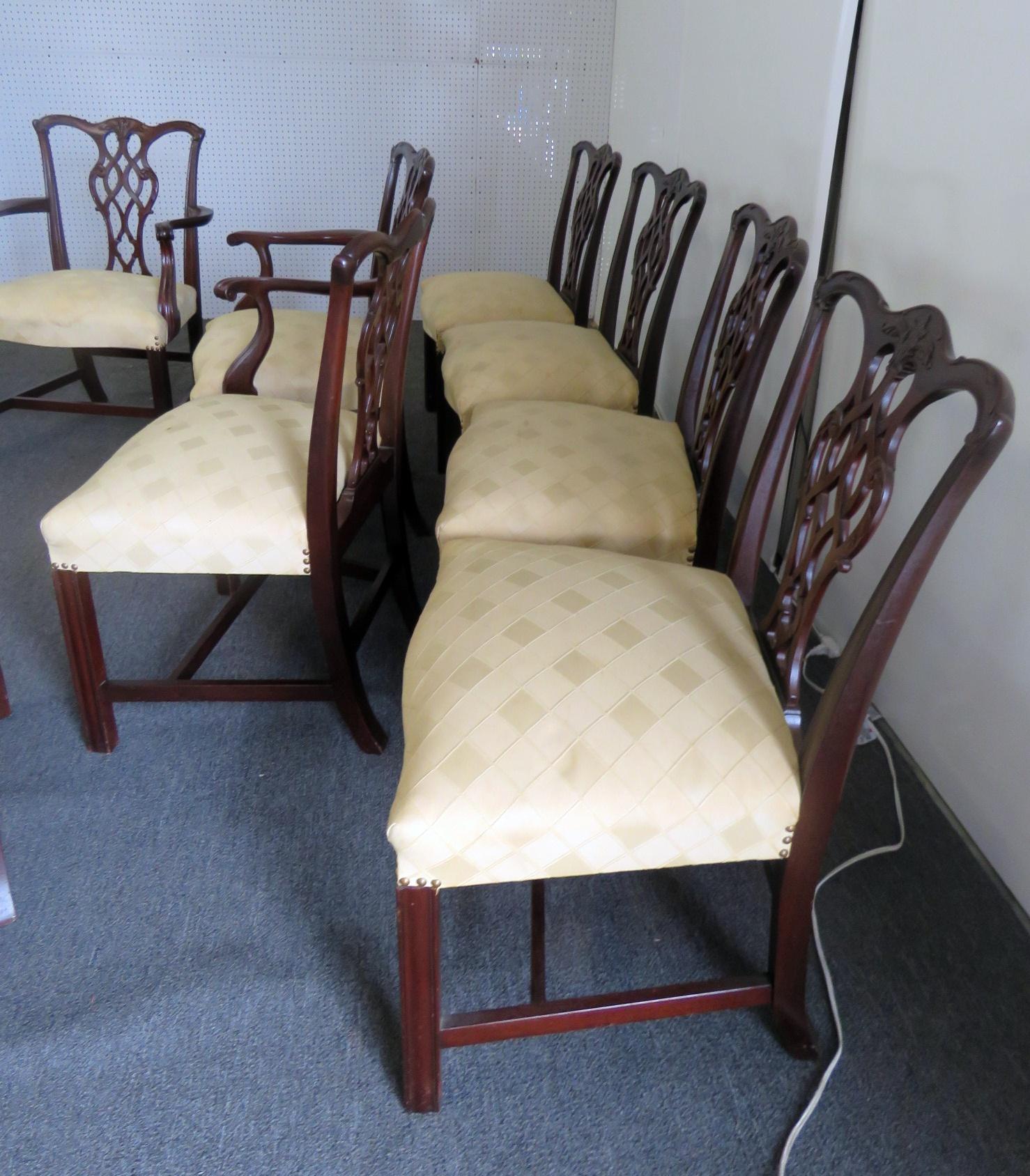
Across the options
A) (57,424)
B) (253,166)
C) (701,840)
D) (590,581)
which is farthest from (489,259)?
(701,840)


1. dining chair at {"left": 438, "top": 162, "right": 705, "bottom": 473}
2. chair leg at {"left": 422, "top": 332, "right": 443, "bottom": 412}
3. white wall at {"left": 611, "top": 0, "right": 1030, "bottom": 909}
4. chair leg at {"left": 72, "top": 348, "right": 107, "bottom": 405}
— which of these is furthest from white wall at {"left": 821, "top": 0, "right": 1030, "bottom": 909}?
chair leg at {"left": 72, "top": 348, "right": 107, "bottom": 405}

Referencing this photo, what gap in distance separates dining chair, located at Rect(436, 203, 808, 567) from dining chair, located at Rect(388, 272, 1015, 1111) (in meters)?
0.30

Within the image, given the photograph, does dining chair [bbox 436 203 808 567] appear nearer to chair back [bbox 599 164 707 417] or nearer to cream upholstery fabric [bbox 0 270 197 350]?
chair back [bbox 599 164 707 417]

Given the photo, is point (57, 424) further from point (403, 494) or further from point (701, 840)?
point (701, 840)

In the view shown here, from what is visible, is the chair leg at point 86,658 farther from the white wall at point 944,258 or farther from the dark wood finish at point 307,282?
the white wall at point 944,258

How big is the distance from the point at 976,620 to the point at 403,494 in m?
1.46

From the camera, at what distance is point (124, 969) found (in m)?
1.35

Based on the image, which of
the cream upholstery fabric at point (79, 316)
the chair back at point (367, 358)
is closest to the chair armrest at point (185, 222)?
the cream upholstery fabric at point (79, 316)

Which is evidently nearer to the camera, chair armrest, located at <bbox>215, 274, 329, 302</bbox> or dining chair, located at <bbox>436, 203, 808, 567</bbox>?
dining chair, located at <bbox>436, 203, 808, 567</bbox>

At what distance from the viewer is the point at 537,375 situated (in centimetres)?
217

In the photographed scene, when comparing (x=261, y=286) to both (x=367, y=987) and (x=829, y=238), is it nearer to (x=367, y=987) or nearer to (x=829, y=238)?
(x=829, y=238)

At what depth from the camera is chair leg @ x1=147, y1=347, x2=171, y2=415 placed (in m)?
3.02

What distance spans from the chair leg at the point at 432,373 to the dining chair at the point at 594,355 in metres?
0.70

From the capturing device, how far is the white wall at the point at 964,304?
1.34 m
